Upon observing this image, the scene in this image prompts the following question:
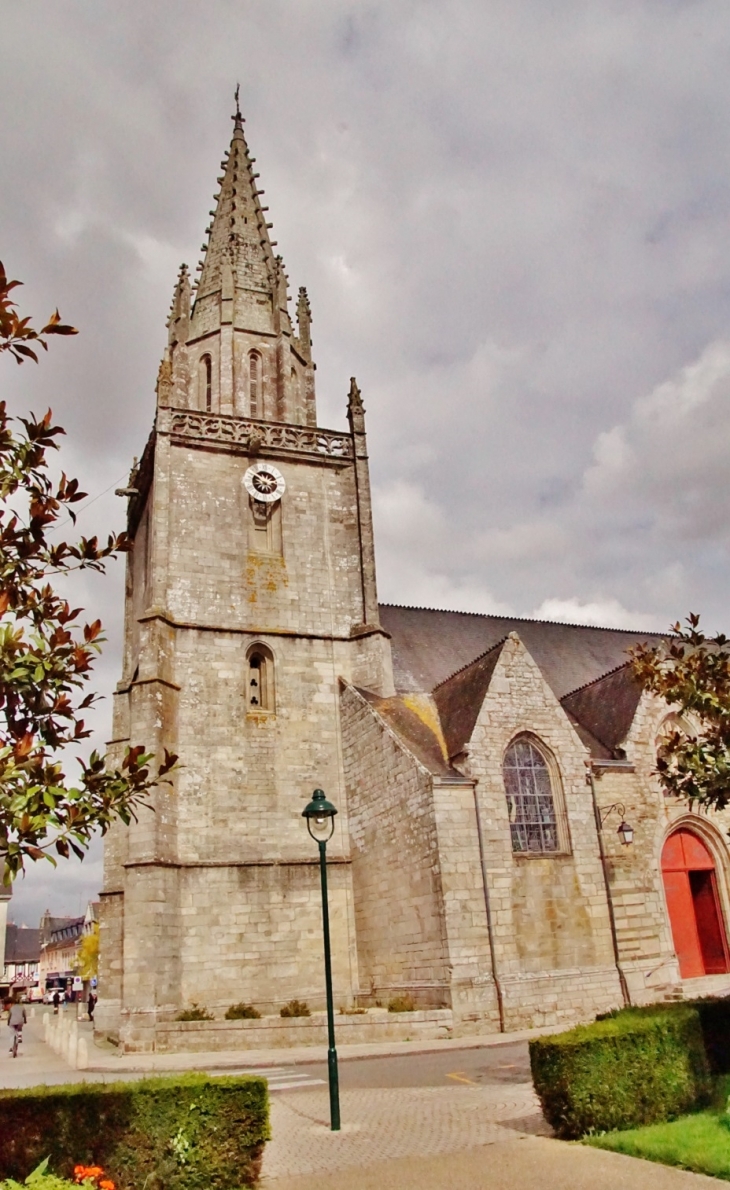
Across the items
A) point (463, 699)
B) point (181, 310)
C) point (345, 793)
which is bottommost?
point (345, 793)

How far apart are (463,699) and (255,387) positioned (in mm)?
12099

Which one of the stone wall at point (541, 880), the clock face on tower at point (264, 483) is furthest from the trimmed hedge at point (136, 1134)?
the clock face on tower at point (264, 483)

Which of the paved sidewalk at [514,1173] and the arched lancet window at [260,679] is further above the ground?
the arched lancet window at [260,679]

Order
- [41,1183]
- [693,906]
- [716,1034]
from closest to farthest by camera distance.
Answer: [41,1183]
[716,1034]
[693,906]

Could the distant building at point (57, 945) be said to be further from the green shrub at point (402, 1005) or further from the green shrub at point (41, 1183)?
the green shrub at point (41, 1183)

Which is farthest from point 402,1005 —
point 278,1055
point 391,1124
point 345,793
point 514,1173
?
point 514,1173

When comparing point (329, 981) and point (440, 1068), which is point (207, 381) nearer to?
point (440, 1068)

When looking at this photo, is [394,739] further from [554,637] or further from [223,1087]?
[223,1087]

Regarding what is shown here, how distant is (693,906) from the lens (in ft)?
71.7

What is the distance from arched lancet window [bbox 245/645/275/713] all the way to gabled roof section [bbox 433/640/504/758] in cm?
433

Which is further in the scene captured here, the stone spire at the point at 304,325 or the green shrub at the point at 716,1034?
the stone spire at the point at 304,325

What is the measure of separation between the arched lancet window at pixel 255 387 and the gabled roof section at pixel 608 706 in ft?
41.4

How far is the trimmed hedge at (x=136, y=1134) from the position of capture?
692 cm

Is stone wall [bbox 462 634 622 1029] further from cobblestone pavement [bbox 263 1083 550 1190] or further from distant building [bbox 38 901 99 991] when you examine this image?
distant building [bbox 38 901 99 991]
